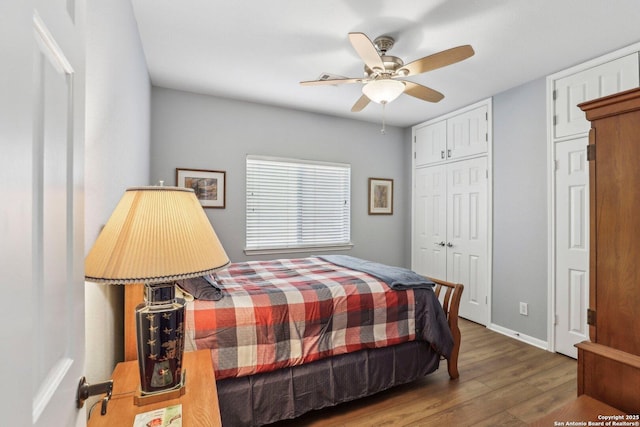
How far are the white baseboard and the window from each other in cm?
194

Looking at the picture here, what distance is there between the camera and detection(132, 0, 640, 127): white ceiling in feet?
6.61

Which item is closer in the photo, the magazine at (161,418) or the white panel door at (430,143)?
the magazine at (161,418)

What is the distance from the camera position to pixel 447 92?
337 cm

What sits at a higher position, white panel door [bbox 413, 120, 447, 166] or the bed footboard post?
white panel door [bbox 413, 120, 447, 166]

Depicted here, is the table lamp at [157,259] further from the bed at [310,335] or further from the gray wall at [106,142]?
the bed at [310,335]

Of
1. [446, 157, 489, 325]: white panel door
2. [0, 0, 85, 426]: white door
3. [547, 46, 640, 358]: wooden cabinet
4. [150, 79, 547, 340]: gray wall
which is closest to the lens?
[0, 0, 85, 426]: white door

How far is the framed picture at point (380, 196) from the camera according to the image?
14.8 feet

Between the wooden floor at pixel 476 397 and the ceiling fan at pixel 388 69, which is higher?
the ceiling fan at pixel 388 69

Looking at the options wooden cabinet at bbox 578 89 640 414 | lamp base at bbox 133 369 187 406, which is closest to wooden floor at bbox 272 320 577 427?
wooden cabinet at bbox 578 89 640 414

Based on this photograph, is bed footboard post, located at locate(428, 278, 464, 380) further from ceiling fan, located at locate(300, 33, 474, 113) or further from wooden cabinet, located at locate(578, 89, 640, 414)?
ceiling fan, located at locate(300, 33, 474, 113)

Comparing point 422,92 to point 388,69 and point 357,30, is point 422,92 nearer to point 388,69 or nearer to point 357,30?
point 388,69

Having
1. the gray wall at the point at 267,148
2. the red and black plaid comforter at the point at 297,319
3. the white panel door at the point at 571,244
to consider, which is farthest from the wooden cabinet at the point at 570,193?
the gray wall at the point at 267,148

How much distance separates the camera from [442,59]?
1970mm

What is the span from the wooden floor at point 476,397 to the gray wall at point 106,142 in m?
1.17
